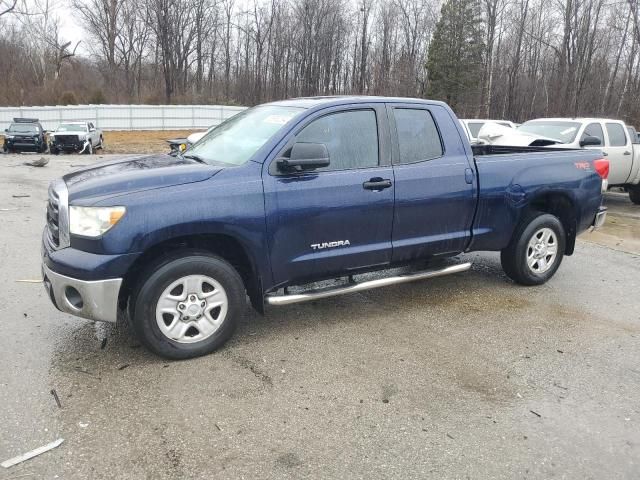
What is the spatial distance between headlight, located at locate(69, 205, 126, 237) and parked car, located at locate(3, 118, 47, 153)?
2504 centimetres

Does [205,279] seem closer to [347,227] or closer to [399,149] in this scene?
[347,227]

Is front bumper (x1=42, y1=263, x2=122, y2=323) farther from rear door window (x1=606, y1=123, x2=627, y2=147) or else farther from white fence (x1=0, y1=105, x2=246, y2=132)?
white fence (x1=0, y1=105, x2=246, y2=132)

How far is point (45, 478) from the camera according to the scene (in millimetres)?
2707

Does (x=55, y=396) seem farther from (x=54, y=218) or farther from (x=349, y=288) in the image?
(x=349, y=288)

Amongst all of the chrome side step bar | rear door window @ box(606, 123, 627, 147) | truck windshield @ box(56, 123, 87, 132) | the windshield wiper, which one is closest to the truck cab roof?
the windshield wiper

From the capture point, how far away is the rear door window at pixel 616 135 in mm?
12250

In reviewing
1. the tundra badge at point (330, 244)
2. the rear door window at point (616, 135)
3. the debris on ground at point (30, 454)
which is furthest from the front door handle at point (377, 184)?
the rear door window at point (616, 135)

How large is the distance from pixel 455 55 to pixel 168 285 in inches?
1897

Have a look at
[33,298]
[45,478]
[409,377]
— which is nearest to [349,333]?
[409,377]

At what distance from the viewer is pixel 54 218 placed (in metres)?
3.96

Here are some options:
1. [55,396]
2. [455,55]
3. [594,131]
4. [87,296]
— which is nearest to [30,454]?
[55,396]

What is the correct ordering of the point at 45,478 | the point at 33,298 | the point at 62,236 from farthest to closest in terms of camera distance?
the point at 33,298 < the point at 62,236 < the point at 45,478

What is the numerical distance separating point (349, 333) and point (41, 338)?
2.45 meters

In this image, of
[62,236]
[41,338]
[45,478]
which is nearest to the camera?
[45,478]
